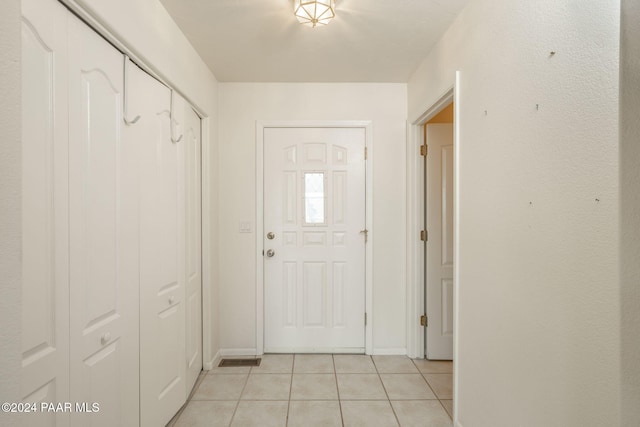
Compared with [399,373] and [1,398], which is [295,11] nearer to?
[1,398]

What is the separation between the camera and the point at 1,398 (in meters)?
0.69

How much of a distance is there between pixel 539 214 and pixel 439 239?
5.01 ft

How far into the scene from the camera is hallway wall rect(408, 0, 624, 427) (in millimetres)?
873

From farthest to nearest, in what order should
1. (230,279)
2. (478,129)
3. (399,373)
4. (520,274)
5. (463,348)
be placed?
1. (230,279)
2. (399,373)
3. (463,348)
4. (478,129)
5. (520,274)

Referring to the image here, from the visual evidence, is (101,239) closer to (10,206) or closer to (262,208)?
(10,206)

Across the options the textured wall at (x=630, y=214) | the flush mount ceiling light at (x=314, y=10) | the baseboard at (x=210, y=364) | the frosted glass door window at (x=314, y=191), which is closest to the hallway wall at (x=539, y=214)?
the textured wall at (x=630, y=214)

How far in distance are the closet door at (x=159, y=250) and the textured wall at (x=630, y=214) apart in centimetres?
178

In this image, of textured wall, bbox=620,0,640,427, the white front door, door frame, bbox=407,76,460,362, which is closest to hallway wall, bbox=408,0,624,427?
textured wall, bbox=620,0,640,427

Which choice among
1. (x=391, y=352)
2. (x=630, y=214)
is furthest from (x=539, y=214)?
(x=391, y=352)

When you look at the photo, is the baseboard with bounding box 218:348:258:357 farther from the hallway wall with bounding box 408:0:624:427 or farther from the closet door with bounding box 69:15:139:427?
the hallway wall with bounding box 408:0:624:427

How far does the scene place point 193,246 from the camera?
2225 millimetres

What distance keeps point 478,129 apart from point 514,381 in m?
1.16

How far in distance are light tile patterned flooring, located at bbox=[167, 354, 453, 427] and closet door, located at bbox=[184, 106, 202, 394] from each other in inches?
9.0

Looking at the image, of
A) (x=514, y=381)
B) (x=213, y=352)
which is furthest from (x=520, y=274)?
(x=213, y=352)
